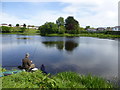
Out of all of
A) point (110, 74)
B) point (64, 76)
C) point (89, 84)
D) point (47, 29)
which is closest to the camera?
point (89, 84)

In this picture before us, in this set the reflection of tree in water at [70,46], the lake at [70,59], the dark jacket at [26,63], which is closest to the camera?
the dark jacket at [26,63]

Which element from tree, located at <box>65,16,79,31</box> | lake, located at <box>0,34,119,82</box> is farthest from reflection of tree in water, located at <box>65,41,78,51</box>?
tree, located at <box>65,16,79,31</box>

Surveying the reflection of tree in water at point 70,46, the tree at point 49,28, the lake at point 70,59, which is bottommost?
the lake at point 70,59

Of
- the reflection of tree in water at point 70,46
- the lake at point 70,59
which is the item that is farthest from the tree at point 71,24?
the lake at point 70,59

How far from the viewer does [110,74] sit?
9.17m

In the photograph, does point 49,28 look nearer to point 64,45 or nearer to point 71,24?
point 71,24

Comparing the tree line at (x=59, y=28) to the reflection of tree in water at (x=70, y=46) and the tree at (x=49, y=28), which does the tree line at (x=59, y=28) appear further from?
the reflection of tree in water at (x=70, y=46)

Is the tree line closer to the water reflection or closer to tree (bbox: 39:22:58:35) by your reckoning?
tree (bbox: 39:22:58:35)

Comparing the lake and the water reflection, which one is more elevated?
the water reflection

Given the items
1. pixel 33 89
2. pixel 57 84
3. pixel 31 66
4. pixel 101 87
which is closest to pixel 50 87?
pixel 57 84

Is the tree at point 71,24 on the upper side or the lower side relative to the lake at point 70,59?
upper

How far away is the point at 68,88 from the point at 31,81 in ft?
6.17

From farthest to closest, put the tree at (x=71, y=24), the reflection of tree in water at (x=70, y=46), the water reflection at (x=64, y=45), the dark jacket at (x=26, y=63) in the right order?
the tree at (x=71, y=24) → the water reflection at (x=64, y=45) → the reflection of tree in water at (x=70, y=46) → the dark jacket at (x=26, y=63)

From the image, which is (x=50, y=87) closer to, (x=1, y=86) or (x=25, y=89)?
(x=25, y=89)
